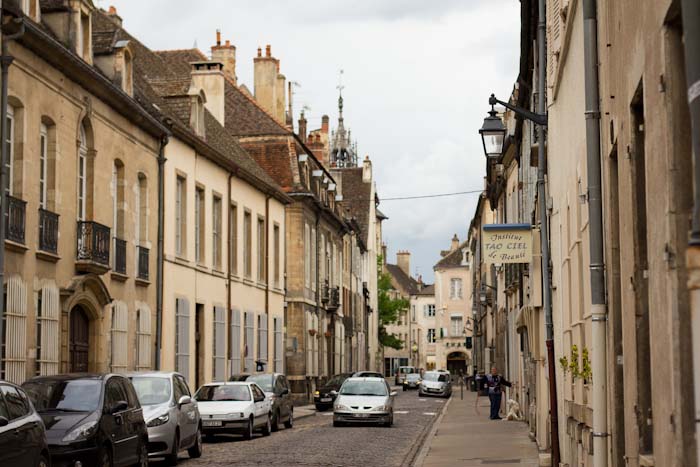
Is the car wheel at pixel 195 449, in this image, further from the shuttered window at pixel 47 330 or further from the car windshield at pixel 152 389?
the shuttered window at pixel 47 330

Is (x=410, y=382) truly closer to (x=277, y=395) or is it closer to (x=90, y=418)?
(x=277, y=395)

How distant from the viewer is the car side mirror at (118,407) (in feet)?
55.4

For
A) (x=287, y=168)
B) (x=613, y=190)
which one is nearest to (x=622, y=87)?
(x=613, y=190)

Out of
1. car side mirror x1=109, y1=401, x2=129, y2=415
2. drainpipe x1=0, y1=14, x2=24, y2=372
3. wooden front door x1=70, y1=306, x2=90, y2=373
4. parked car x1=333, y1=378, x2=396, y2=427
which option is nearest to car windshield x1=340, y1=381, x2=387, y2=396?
parked car x1=333, y1=378, x2=396, y2=427

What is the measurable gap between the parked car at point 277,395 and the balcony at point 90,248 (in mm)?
6743

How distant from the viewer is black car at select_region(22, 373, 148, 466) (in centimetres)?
1555

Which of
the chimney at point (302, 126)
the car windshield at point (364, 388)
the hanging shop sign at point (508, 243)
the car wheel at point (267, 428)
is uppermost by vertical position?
the chimney at point (302, 126)

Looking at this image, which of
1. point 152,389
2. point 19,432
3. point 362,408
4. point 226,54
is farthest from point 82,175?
point 226,54

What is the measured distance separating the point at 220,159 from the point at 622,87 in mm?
29453

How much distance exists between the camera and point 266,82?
58906mm

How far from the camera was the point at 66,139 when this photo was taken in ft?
83.5

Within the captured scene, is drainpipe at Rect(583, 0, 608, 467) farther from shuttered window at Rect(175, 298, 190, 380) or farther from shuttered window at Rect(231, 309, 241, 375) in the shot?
shuttered window at Rect(231, 309, 241, 375)

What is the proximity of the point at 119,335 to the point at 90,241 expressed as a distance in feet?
10.5

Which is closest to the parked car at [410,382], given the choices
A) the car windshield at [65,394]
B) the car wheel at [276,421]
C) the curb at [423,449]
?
the curb at [423,449]
